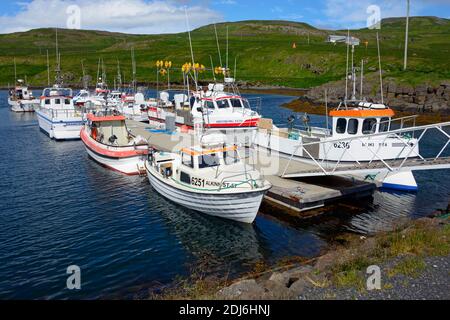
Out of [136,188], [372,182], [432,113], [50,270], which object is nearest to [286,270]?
[50,270]

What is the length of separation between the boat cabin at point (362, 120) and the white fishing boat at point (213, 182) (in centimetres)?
833

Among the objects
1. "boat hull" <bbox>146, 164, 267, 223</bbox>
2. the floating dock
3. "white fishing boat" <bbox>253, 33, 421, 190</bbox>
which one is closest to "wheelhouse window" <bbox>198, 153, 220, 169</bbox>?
"boat hull" <bbox>146, 164, 267, 223</bbox>

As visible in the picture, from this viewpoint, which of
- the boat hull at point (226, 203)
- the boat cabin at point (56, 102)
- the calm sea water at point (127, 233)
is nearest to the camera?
the calm sea water at point (127, 233)

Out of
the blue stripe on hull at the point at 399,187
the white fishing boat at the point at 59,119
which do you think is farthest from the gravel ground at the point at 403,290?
the white fishing boat at the point at 59,119

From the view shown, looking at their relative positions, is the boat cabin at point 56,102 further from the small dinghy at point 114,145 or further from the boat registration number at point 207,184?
the boat registration number at point 207,184

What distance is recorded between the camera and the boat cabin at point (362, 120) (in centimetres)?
2717

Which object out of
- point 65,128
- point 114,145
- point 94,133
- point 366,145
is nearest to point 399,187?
point 366,145

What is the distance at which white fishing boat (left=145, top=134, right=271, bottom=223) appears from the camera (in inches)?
821

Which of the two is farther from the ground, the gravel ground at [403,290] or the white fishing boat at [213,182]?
the white fishing boat at [213,182]

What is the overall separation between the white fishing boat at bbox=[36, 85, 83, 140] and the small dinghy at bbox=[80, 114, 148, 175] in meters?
8.15

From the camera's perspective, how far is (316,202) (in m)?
23.5

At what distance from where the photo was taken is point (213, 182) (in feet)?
70.5

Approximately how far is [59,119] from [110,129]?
46.3 ft
